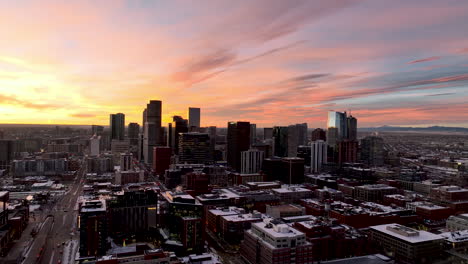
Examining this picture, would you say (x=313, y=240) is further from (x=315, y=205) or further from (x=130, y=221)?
(x=130, y=221)

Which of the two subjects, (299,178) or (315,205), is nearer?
(315,205)

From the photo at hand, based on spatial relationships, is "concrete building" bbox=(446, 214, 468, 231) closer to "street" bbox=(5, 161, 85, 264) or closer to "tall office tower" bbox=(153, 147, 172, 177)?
"street" bbox=(5, 161, 85, 264)

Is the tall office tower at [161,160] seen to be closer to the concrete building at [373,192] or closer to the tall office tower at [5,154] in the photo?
the tall office tower at [5,154]

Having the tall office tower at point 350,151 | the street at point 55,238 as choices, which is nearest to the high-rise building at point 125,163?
the street at point 55,238

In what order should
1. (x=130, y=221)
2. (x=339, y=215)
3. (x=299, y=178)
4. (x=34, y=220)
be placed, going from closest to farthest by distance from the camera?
1. (x=130, y=221)
2. (x=339, y=215)
3. (x=34, y=220)
4. (x=299, y=178)

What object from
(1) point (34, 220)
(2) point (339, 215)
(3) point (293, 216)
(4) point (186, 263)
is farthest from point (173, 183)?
(4) point (186, 263)

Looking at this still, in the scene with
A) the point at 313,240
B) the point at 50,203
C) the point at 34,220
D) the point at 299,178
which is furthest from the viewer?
the point at 299,178
